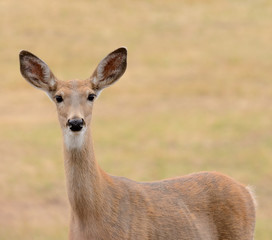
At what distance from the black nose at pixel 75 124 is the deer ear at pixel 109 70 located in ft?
3.11

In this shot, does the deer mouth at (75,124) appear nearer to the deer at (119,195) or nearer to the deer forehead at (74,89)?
the deer at (119,195)

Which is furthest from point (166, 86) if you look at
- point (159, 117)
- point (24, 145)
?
point (24, 145)

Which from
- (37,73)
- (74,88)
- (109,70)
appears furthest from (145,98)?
(74,88)

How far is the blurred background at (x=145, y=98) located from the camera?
105 ft

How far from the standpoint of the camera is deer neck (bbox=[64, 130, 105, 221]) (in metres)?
10.6

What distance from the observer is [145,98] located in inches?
2095

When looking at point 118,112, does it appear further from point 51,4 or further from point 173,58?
point 51,4

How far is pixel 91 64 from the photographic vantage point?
63.9 m

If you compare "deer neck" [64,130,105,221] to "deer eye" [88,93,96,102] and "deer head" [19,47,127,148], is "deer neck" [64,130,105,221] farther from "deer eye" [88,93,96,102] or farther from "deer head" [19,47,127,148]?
"deer eye" [88,93,96,102]

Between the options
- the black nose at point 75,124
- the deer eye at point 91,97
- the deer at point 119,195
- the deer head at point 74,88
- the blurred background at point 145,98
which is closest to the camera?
the black nose at point 75,124

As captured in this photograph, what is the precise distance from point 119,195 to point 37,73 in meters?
1.83

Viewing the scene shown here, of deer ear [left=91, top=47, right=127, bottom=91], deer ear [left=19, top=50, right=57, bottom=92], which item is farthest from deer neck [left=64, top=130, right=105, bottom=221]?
deer ear [left=19, top=50, right=57, bottom=92]

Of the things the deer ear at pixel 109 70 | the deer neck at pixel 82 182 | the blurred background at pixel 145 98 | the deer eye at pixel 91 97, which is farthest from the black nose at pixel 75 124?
the blurred background at pixel 145 98

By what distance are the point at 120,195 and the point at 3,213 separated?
57.7 ft
